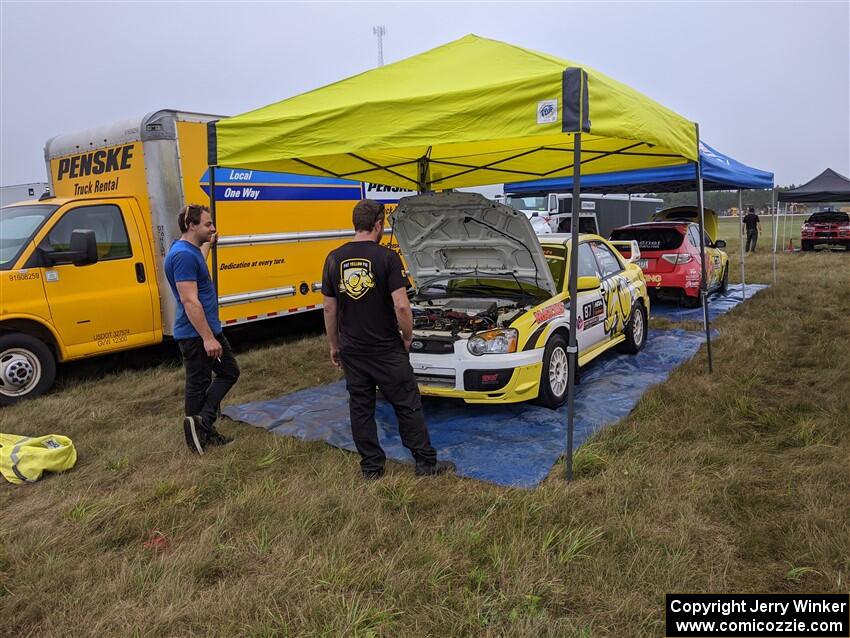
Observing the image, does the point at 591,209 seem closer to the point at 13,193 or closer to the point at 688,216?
the point at 688,216

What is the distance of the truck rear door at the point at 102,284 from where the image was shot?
6160 millimetres

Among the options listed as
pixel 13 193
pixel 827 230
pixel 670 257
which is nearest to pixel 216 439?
pixel 670 257

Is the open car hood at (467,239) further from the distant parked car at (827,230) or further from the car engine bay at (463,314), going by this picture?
the distant parked car at (827,230)

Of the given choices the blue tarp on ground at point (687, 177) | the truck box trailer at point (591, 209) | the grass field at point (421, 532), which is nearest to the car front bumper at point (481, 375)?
the grass field at point (421, 532)

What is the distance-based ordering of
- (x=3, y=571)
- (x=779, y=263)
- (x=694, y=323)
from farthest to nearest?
(x=779, y=263) → (x=694, y=323) → (x=3, y=571)

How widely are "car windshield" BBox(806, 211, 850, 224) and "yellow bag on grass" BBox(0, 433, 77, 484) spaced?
24449 millimetres

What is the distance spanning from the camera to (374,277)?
3625 mm

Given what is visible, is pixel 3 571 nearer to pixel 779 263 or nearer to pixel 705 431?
pixel 705 431

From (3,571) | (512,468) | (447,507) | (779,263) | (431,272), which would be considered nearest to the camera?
(3,571)

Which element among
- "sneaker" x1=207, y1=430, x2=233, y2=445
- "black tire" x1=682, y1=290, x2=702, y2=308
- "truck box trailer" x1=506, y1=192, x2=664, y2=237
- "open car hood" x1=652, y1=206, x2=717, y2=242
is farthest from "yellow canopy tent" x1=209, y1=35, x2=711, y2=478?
"truck box trailer" x1=506, y1=192, x2=664, y2=237

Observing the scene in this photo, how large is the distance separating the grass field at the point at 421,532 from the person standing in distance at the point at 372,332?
0.26 meters

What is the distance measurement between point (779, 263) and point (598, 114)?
16.4 metres

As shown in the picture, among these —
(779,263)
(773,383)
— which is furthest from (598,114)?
(779,263)

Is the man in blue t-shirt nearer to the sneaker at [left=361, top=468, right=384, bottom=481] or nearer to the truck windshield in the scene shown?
the sneaker at [left=361, top=468, right=384, bottom=481]
